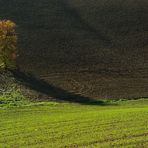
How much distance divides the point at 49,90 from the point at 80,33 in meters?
31.5

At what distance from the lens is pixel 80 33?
92.8m

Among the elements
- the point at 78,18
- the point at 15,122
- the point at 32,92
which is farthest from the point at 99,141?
the point at 78,18

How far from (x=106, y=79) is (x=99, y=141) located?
48227 millimetres

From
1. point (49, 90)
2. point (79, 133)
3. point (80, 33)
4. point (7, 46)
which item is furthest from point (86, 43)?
point (79, 133)

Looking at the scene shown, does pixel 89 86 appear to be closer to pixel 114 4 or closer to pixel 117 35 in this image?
pixel 117 35

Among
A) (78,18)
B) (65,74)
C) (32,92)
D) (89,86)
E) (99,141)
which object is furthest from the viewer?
(78,18)

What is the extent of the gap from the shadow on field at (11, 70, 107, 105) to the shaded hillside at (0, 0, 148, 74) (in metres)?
4.67

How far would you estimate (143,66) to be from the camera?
253 feet

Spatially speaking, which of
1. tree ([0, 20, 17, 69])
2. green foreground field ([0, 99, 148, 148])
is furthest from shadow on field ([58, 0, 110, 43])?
green foreground field ([0, 99, 148, 148])

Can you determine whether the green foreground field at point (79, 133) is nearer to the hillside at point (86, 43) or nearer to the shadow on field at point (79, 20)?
the hillside at point (86, 43)

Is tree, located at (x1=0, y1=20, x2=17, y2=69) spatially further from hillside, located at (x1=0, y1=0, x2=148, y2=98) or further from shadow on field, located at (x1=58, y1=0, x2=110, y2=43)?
shadow on field, located at (x1=58, y1=0, x2=110, y2=43)

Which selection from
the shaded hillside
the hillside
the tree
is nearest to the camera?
the hillside

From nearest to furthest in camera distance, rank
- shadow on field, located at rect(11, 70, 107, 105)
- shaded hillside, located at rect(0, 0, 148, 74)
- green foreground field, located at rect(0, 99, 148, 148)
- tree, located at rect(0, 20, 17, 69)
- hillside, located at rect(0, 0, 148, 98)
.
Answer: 1. green foreground field, located at rect(0, 99, 148, 148)
2. shadow on field, located at rect(11, 70, 107, 105)
3. hillside, located at rect(0, 0, 148, 98)
4. tree, located at rect(0, 20, 17, 69)
5. shaded hillside, located at rect(0, 0, 148, 74)

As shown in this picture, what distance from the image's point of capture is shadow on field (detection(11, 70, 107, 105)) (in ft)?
191
